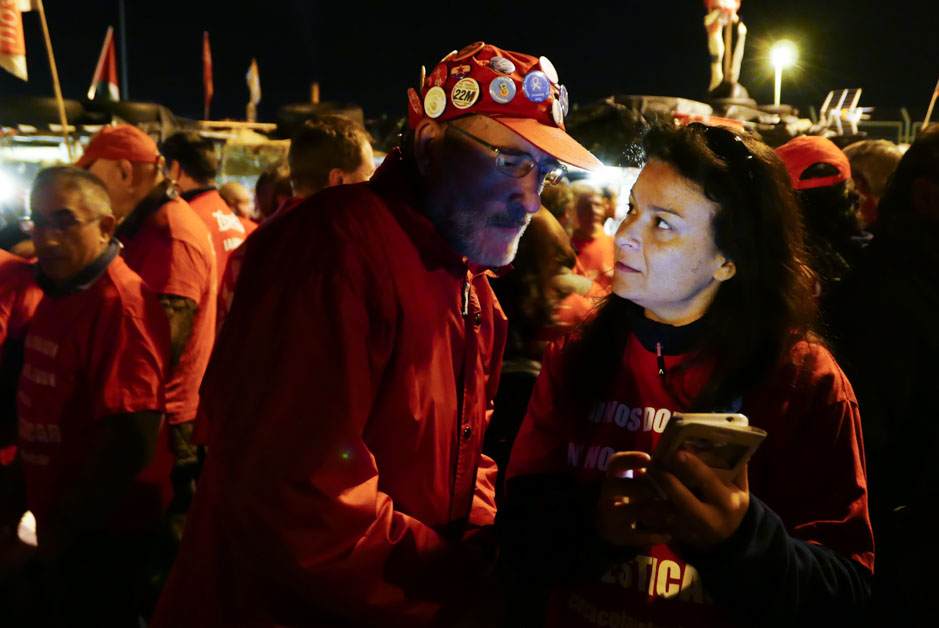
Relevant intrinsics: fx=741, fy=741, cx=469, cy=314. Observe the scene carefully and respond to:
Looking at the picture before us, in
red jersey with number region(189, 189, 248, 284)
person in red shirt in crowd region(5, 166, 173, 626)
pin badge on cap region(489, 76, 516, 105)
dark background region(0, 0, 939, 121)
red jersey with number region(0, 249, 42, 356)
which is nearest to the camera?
pin badge on cap region(489, 76, 516, 105)

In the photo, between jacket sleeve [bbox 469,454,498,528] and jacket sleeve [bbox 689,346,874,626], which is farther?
jacket sleeve [bbox 469,454,498,528]

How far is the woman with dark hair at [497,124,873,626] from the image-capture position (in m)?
1.47

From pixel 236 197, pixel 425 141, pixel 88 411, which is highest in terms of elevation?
pixel 425 141

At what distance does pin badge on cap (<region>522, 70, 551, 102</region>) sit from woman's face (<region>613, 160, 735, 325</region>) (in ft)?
1.20

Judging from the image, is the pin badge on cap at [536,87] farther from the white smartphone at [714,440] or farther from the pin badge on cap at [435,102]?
the white smartphone at [714,440]

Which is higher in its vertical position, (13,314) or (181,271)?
(181,271)

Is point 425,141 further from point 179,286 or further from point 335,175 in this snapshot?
point 179,286

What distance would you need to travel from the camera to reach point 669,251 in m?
1.69

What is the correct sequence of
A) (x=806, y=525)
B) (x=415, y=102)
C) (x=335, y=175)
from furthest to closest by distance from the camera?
(x=335, y=175), (x=415, y=102), (x=806, y=525)

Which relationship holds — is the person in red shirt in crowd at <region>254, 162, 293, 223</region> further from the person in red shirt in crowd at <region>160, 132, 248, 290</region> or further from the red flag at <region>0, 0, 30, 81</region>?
the red flag at <region>0, 0, 30, 81</region>

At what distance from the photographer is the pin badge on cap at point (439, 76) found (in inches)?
77.7

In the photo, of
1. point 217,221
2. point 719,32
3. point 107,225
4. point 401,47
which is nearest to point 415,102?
point 107,225

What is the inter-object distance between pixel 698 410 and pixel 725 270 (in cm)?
34

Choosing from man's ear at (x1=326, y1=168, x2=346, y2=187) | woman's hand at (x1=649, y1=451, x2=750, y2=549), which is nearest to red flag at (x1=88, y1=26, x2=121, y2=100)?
man's ear at (x1=326, y1=168, x2=346, y2=187)
